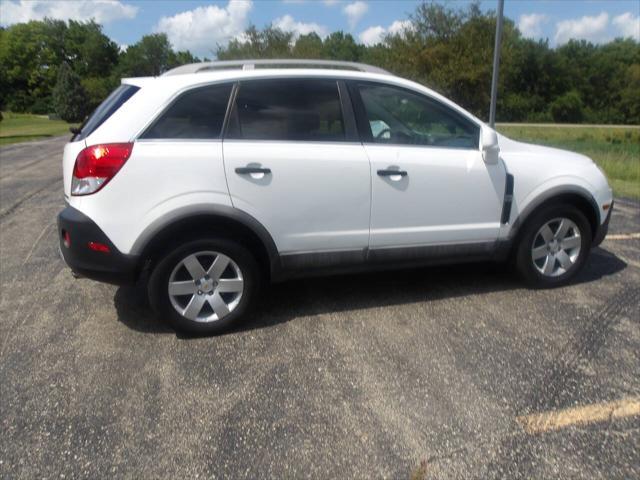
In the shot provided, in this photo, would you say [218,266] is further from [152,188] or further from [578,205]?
[578,205]

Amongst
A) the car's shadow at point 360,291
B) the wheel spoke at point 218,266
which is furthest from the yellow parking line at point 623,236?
the wheel spoke at point 218,266

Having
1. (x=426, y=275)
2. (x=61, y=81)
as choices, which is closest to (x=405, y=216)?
(x=426, y=275)

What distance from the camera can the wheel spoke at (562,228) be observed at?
464cm

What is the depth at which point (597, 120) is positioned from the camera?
7138 centimetres

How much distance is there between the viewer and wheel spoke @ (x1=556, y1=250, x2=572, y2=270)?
4684mm

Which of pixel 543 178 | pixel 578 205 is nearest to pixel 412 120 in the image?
pixel 543 178

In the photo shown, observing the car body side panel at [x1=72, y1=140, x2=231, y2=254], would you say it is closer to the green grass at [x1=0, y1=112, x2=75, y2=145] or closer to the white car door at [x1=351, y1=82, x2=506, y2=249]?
the white car door at [x1=351, y1=82, x2=506, y2=249]

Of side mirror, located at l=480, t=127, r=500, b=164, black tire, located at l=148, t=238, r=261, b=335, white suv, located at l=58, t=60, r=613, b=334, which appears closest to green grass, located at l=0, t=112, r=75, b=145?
white suv, located at l=58, t=60, r=613, b=334

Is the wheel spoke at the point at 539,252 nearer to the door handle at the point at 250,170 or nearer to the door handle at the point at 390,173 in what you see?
the door handle at the point at 390,173

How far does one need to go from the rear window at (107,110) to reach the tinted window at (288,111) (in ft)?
2.46

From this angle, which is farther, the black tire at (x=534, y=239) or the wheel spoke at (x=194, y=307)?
the black tire at (x=534, y=239)

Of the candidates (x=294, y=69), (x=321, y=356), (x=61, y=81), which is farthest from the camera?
(x=61, y=81)

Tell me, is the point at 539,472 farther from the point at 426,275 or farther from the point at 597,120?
the point at 597,120

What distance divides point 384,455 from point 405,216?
77.7 inches
